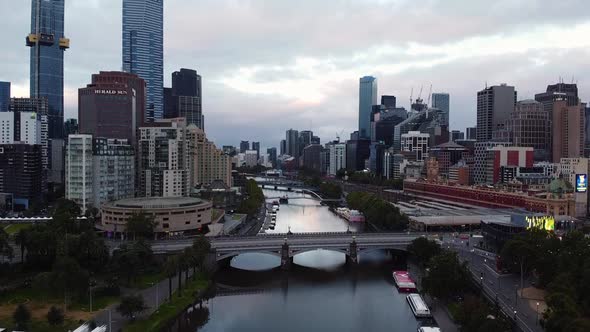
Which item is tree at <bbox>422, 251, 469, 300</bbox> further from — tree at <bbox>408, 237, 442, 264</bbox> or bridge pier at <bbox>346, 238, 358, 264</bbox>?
bridge pier at <bbox>346, 238, 358, 264</bbox>

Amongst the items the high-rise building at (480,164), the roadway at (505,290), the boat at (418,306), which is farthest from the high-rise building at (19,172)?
the high-rise building at (480,164)

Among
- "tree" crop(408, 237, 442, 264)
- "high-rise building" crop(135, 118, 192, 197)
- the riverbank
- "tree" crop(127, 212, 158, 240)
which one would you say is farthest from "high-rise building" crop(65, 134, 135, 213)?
"tree" crop(408, 237, 442, 264)

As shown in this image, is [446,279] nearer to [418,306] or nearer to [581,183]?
[418,306]

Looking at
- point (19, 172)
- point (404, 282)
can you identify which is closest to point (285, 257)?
point (404, 282)

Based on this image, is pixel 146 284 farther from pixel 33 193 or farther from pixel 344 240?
pixel 33 193

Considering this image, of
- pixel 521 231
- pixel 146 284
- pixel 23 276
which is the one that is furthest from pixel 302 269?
pixel 23 276
